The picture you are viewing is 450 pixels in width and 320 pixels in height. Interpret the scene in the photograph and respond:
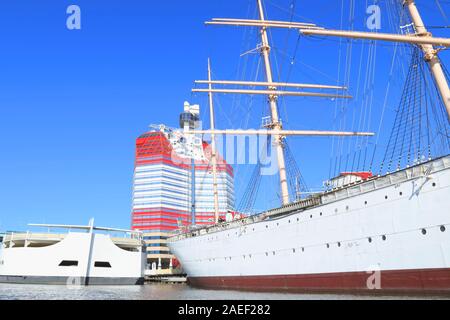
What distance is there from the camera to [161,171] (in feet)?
377

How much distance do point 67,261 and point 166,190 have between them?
71040mm

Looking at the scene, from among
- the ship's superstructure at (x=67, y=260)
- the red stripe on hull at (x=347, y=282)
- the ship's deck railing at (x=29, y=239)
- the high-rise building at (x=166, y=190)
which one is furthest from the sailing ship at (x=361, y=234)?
the high-rise building at (x=166, y=190)

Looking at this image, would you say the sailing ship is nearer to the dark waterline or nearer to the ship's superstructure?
the dark waterline

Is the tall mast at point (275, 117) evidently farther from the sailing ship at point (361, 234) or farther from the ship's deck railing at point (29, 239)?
the ship's deck railing at point (29, 239)

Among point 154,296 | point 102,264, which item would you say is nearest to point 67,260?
point 102,264

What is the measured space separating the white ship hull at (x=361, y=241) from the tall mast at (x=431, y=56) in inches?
182

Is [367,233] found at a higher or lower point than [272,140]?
lower

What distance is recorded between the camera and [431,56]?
2100 centimetres

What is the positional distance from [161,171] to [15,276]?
240 ft

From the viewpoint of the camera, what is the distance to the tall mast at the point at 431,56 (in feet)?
66.1

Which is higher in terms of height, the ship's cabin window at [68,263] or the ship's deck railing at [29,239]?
the ship's deck railing at [29,239]

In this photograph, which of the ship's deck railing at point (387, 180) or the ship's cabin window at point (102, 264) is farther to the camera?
the ship's cabin window at point (102, 264)
